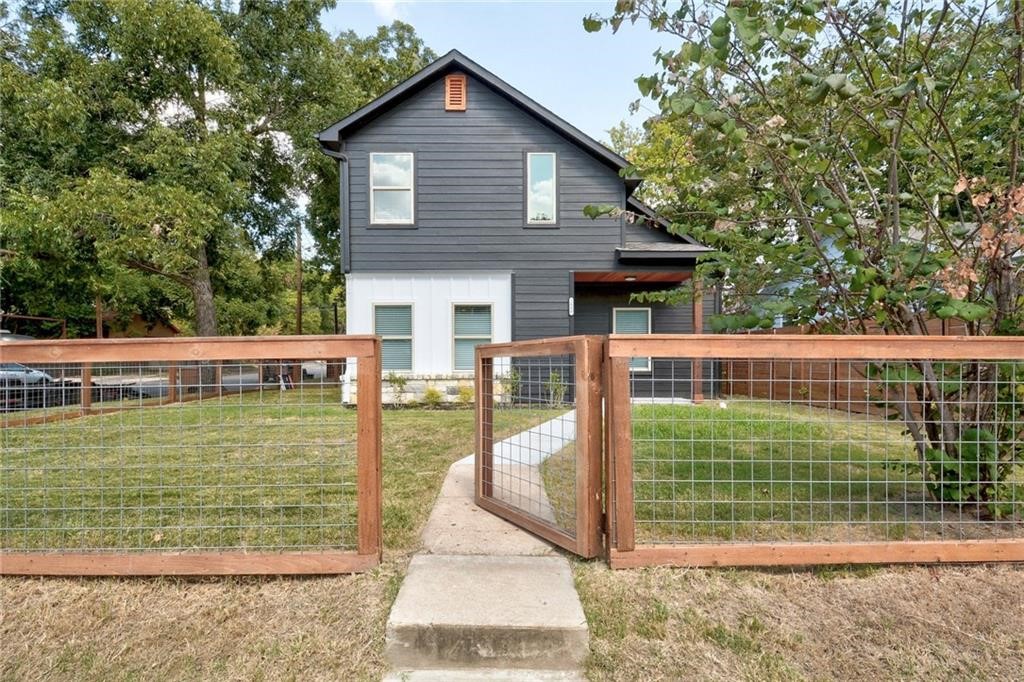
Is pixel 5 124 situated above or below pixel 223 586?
above

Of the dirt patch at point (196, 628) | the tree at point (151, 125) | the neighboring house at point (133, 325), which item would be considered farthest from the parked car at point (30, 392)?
the neighboring house at point (133, 325)

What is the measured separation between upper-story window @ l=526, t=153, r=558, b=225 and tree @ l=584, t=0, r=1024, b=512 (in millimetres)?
5872

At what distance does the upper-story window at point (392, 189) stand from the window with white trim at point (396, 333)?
60.9 inches

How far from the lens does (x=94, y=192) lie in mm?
9234

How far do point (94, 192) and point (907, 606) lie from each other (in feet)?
40.4

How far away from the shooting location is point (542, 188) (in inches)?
360

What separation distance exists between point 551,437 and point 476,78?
7918 millimetres

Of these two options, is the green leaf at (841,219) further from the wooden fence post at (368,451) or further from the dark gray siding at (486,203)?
the dark gray siding at (486,203)

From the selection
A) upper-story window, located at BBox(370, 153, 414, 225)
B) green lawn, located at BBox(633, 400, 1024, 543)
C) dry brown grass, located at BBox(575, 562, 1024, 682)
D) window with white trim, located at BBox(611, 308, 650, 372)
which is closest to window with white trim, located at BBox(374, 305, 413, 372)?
upper-story window, located at BBox(370, 153, 414, 225)

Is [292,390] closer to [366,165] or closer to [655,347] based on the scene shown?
[655,347]

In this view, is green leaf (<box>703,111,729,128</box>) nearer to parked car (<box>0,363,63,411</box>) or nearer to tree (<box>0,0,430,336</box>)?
parked car (<box>0,363,63,411</box>)

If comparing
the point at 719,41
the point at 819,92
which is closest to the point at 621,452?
the point at 819,92

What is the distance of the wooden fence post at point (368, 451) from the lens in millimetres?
2404

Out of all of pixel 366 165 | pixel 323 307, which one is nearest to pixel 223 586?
pixel 366 165
